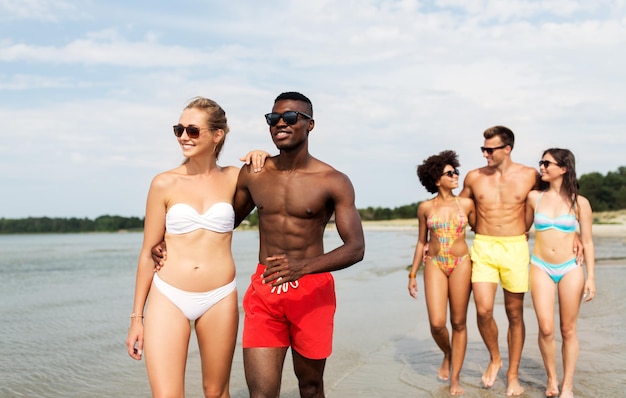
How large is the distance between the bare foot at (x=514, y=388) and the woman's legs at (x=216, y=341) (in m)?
3.73

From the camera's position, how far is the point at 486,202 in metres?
7.14

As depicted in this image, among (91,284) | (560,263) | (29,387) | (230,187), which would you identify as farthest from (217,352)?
(91,284)

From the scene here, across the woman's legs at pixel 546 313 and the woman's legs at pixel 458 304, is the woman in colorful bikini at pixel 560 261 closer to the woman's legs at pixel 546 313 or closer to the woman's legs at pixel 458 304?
the woman's legs at pixel 546 313

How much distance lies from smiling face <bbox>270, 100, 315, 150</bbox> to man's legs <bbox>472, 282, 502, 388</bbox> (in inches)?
136

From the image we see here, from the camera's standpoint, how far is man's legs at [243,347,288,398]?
439 cm

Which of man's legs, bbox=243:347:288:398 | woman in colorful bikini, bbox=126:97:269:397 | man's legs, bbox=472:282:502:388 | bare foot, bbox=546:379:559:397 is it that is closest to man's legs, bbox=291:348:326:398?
man's legs, bbox=243:347:288:398

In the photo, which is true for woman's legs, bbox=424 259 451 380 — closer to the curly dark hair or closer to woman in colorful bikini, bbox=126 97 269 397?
the curly dark hair

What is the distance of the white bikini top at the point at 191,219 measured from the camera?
4.27 metres

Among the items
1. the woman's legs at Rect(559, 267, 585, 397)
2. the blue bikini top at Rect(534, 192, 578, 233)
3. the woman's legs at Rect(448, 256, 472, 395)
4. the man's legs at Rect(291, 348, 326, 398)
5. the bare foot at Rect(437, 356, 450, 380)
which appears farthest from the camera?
the bare foot at Rect(437, 356, 450, 380)

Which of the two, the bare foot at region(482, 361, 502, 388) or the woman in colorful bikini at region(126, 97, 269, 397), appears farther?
the bare foot at region(482, 361, 502, 388)

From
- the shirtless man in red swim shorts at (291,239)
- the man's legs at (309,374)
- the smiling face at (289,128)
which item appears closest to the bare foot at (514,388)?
the man's legs at (309,374)

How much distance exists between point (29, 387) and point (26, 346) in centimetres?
299

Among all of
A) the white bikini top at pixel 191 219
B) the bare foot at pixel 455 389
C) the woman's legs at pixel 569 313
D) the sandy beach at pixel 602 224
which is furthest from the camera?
the sandy beach at pixel 602 224

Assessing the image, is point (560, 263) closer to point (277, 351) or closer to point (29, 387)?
point (277, 351)
